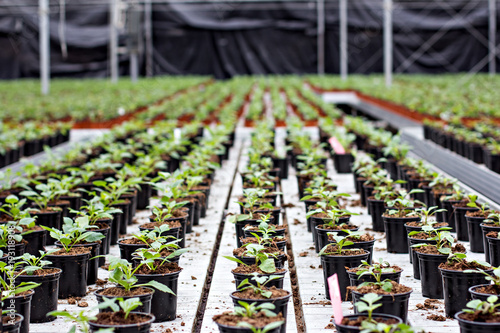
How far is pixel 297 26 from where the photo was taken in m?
32.1

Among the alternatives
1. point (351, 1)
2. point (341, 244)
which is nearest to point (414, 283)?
point (341, 244)

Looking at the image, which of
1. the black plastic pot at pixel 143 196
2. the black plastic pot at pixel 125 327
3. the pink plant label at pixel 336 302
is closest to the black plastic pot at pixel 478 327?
the pink plant label at pixel 336 302

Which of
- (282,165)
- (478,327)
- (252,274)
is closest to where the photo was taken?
(478,327)

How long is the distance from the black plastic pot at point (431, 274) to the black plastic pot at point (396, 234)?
89 centimetres

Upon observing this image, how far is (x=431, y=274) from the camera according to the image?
12.1ft

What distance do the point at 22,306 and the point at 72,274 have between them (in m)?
0.64

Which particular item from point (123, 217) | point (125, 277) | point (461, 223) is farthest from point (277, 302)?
point (123, 217)

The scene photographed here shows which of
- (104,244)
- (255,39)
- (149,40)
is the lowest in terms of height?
(104,244)

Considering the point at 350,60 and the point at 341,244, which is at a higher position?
the point at 350,60

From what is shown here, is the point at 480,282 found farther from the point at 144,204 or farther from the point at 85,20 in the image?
the point at 85,20

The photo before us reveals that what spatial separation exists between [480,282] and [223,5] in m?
29.7

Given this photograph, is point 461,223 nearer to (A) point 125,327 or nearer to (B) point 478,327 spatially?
(B) point 478,327

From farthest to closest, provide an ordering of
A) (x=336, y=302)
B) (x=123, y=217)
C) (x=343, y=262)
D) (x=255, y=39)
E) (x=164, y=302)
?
(x=255, y=39), (x=123, y=217), (x=343, y=262), (x=164, y=302), (x=336, y=302)

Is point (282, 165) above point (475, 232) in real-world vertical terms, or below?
above
